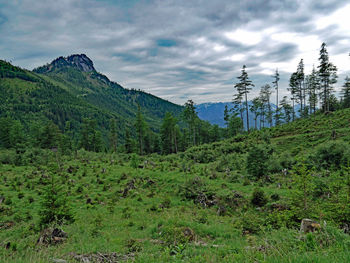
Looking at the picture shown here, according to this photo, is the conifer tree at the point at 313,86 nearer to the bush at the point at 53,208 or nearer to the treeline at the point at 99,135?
the treeline at the point at 99,135

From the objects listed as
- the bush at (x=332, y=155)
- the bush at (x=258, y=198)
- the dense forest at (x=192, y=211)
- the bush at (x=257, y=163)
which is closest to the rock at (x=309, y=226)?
the dense forest at (x=192, y=211)

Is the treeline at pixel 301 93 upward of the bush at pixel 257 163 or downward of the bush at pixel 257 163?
upward

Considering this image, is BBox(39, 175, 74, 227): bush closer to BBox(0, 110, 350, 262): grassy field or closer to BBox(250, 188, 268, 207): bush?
BBox(0, 110, 350, 262): grassy field

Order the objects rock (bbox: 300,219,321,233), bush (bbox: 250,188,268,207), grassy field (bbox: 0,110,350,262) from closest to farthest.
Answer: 1. grassy field (bbox: 0,110,350,262)
2. rock (bbox: 300,219,321,233)
3. bush (bbox: 250,188,268,207)

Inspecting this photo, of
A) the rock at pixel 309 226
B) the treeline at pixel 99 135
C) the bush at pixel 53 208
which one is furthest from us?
the treeline at pixel 99 135

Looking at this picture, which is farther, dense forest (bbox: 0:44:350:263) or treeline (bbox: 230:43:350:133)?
treeline (bbox: 230:43:350:133)

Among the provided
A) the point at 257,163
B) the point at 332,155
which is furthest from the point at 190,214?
the point at 332,155

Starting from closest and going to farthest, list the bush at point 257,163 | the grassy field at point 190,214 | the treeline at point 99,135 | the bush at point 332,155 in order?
the grassy field at point 190,214
the bush at point 332,155
the bush at point 257,163
the treeline at point 99,135

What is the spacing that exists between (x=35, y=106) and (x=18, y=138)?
147 meters

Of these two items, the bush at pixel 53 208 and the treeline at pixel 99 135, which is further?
the treeline at pixel 99 135

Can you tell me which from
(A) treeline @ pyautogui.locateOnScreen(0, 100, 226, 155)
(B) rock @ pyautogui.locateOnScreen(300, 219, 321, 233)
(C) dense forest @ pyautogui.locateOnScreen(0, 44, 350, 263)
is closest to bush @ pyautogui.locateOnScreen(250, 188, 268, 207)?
(C) dense forest @ pyautogui.locateOnScreen(0, 44, 350, 263)

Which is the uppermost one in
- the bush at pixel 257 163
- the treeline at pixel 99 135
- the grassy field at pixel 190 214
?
the treeline at pixel 99 135

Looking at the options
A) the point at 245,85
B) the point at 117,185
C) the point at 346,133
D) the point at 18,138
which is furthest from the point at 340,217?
the point at 18,138

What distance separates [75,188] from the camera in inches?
651
